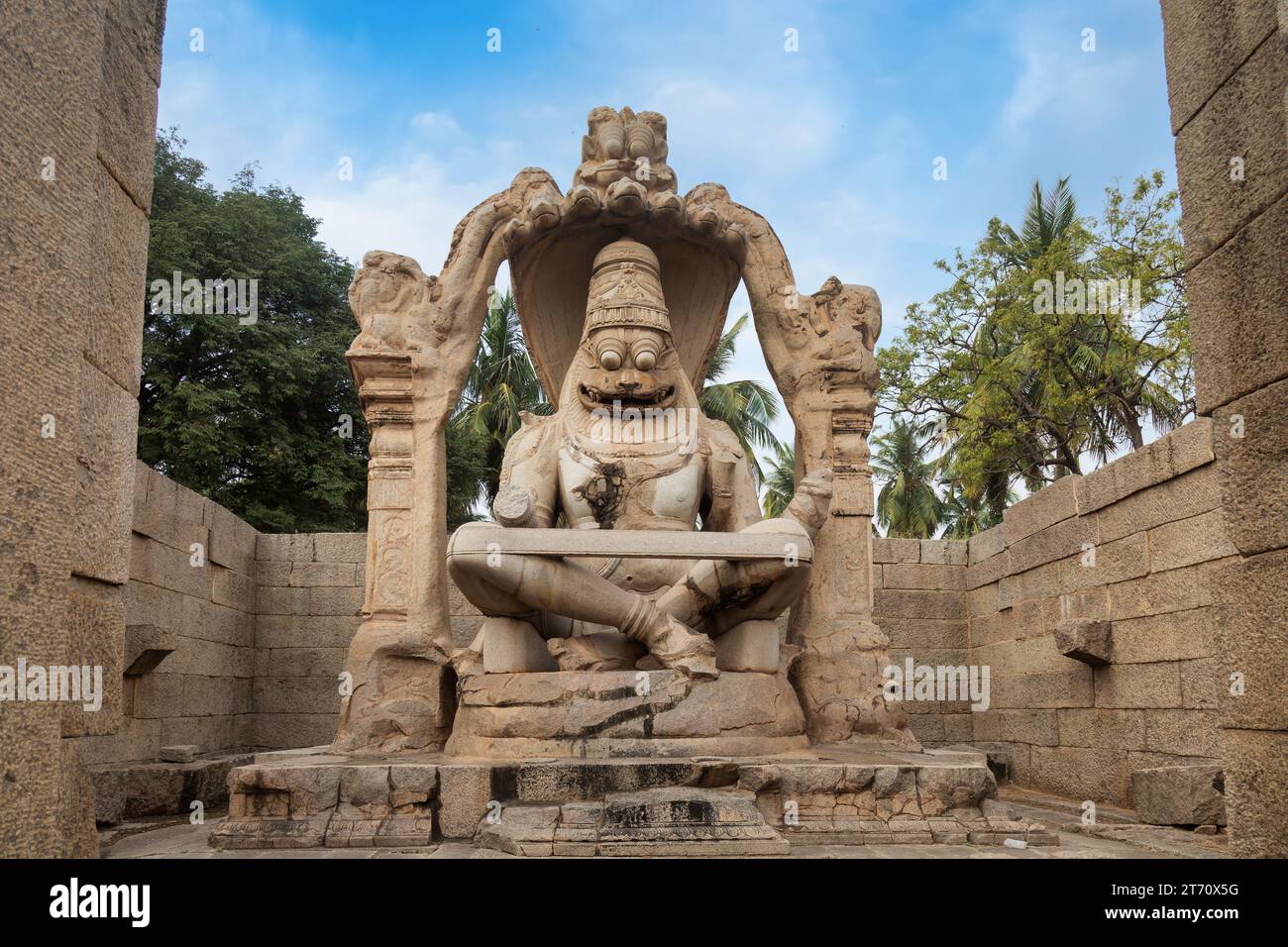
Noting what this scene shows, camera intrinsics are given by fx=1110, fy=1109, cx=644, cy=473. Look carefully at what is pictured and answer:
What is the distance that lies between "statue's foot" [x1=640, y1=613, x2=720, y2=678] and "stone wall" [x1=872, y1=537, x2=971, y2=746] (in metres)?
4.47

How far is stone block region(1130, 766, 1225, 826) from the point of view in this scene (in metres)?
5.61

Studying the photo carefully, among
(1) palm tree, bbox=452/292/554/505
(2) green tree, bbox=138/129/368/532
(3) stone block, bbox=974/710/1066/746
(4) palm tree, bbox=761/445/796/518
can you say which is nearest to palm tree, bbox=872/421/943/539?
(4) palm tree, bbox=761/445/796/518

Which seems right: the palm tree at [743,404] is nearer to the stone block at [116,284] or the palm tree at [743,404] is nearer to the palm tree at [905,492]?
the palm tree at [905,492]

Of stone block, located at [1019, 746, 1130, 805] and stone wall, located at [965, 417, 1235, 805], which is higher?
stone wall, located at [965, 417, 1235, 805]

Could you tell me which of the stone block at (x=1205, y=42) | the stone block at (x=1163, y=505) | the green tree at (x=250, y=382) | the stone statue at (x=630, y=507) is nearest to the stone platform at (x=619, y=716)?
the stone statue at (x=630, y=507)

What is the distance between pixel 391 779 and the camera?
478cm

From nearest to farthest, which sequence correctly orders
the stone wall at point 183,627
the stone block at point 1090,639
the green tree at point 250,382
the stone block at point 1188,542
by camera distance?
the stone block at point 1188,542
the stone block at point 1090,639
the stone wall at point 183,627
the green tree at point 250,382

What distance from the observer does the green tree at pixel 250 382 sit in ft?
52.7

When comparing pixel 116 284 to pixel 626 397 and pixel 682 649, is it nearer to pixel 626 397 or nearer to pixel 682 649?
pixel 682 649

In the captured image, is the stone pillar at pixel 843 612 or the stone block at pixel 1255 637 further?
the stone pillar at pixel 843 612

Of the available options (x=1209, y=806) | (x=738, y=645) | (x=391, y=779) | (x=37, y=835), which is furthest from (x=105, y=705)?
(x=1209, y=806)

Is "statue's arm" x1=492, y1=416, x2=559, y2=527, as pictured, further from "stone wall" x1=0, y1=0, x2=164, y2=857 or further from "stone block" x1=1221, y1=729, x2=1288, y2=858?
"stone block" x1=1221, y1=729, x2=1288, y2=858

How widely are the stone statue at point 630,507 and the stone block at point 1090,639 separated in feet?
7.58

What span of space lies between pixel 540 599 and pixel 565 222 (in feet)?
8.07
